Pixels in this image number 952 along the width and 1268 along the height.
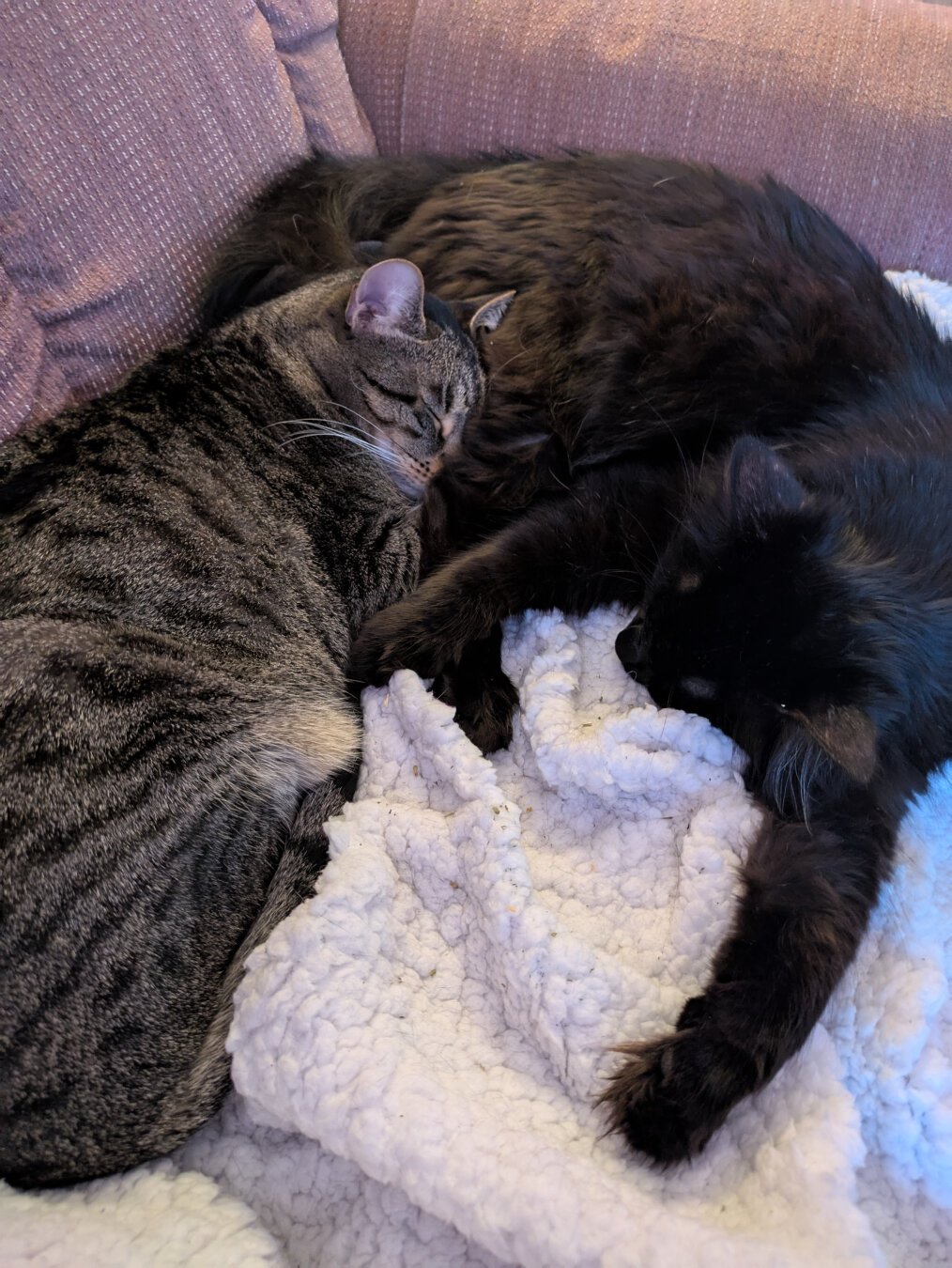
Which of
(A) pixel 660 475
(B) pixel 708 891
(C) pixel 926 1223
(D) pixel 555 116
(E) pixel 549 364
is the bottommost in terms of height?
(C) pixel 926 1223

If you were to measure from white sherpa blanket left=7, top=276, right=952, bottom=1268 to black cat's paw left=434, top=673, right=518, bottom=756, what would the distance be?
66 millimetres

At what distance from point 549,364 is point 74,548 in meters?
0.82

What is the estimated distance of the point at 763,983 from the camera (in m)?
1.07

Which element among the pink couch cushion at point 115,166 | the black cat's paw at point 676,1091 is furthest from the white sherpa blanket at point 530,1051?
the pink couch cushion at point 115,166

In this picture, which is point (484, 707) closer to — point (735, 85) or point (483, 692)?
point (483, 692)

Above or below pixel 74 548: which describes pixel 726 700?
below

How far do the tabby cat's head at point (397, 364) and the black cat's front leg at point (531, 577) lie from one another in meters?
0.28

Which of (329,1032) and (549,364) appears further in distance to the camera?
(549,364)

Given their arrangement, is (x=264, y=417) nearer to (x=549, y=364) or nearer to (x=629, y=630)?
(x=549, y=364)

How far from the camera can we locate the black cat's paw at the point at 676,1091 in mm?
992

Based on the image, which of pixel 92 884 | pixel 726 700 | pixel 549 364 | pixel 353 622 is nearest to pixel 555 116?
pixel 549 364

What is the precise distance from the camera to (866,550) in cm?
118

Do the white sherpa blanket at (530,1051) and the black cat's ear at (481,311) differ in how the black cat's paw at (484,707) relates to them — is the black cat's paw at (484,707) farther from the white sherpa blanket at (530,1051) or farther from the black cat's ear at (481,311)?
the black cat's ear at (481,311)

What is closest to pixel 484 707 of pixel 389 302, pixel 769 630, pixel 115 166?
pixel 769 630
